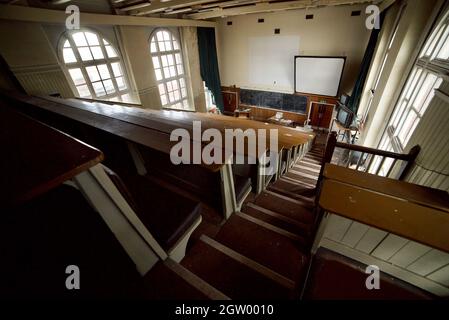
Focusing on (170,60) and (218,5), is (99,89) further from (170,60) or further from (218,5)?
(218,5)

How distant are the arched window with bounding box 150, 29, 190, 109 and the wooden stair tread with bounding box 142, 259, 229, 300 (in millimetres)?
5663

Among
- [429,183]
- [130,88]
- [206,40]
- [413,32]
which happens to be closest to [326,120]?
[413,32]

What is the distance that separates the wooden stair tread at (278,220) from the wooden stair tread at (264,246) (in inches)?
6.4

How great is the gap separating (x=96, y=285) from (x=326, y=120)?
7.19 metres

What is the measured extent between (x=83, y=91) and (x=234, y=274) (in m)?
4.77

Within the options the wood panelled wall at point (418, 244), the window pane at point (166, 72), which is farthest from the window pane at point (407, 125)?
the window pane at point (166, 72)

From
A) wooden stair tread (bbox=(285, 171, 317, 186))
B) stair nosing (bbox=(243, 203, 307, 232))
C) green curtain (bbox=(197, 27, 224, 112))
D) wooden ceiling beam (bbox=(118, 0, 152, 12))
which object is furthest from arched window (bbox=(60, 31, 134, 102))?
wooden stair tread (bbox=(285, 171, 317, 186))

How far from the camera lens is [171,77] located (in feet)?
19.7

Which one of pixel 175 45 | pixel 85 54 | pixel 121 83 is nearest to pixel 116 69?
A: pixel 121 83

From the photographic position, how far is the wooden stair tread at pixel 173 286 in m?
1.00

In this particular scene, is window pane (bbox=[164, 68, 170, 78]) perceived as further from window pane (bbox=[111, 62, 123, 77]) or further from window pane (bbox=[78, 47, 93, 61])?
window pane (bbox=[78, 47, 93, 61])

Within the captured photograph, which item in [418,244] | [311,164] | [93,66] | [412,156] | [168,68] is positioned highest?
[93,66]
